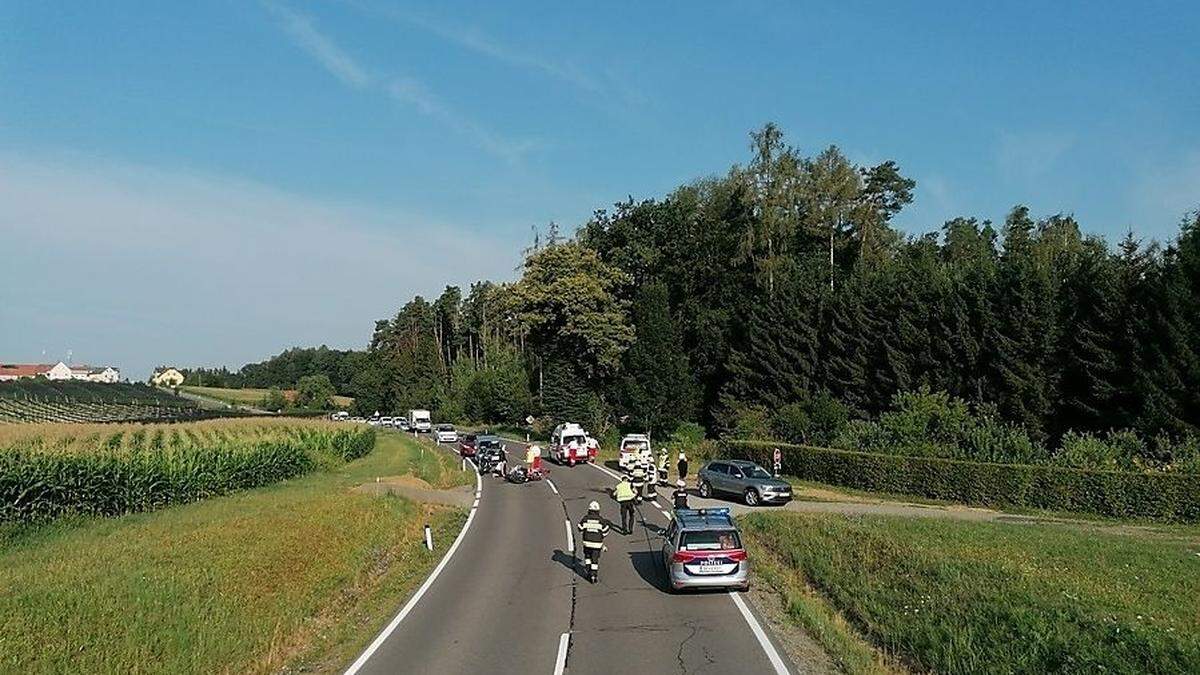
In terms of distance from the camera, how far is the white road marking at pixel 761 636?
14.6 meters

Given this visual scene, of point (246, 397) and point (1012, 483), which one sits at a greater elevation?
point (246, 397)

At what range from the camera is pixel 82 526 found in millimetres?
30000

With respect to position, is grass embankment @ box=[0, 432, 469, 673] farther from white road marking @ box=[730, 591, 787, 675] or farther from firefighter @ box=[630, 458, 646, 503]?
firefighter @ box=[630, 458, 646, 503]

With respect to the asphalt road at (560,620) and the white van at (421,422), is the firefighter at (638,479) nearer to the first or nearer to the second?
the asphalt road at (560,620)

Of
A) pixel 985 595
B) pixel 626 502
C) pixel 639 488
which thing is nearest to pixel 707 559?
pixel 985 595

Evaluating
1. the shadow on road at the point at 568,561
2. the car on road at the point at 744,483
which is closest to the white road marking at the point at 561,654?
the shadow on road at the point at 568,561

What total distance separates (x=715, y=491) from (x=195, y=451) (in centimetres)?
2167

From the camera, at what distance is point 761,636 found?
1658 centimetres

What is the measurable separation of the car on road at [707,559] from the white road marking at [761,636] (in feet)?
1.57

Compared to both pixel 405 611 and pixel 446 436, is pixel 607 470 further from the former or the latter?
pixel 405 611

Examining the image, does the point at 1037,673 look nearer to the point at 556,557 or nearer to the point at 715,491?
the point at 556,557

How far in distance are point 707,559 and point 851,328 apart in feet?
160

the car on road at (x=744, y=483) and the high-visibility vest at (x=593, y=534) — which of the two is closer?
the high-visibility vest at (x=593, y=534)

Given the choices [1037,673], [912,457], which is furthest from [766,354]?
[1037,673]
